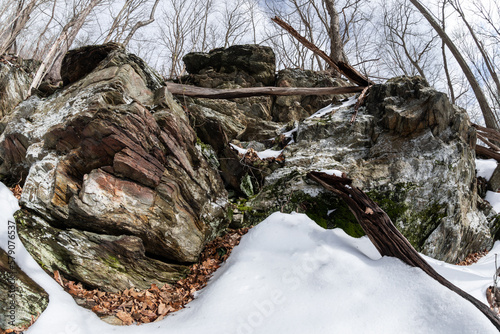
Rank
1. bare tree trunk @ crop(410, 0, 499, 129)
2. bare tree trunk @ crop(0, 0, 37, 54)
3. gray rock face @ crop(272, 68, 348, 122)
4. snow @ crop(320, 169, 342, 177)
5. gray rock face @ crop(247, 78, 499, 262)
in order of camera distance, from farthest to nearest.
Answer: bare tree trunk @ crop(0, 0, 37, 54) → gray rock face @ crop(272, 68, 348, 122) → bare tree trunk @ crop(410, 0, 499, 129) → snow @ crop(320, 169, 342, 177) → gray rock face @ crop(247, 78, 499, 262)

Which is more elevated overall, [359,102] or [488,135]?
[359,102]

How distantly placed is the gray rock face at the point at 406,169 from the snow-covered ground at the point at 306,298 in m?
1.21

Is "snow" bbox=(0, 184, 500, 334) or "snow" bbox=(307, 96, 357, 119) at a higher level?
"snow" bbox=(307, 96, 357, 119)

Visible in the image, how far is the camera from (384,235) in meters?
3.52

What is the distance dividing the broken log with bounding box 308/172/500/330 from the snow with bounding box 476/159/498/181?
19.4 ft

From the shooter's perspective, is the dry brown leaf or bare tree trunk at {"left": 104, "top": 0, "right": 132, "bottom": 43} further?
bare tree trunk at {"left": 104, "top": 0, "right": 132, "bottom": 43}

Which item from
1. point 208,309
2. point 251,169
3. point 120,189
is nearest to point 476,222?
point 251,169

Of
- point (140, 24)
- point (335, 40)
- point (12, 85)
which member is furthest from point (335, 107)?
point (140, 24)

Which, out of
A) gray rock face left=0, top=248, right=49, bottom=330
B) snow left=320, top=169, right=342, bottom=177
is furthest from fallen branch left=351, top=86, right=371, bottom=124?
gray rock face left=0, top=248, right=49, bottom=330

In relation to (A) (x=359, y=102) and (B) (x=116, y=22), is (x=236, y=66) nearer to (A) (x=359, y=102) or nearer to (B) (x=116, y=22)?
(A) (x=359, y=102)

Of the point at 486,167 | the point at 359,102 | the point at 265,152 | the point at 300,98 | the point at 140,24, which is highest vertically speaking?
the point at 140,24

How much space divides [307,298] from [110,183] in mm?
3095

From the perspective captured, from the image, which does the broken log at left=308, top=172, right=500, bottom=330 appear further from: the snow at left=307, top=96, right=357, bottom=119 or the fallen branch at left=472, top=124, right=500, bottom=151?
the fallen branch at left=472, top=124, right=500, bottom=151

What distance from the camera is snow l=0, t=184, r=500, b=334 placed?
8.05 feet
